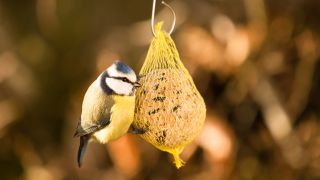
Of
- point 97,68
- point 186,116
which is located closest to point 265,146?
point 97,68

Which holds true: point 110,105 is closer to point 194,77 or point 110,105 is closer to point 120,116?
point 120,116

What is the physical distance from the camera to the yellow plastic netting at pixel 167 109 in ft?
9.85

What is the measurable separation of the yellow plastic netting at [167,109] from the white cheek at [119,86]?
0.16m

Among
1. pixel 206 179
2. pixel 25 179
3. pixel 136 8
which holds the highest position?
pixel 136 8

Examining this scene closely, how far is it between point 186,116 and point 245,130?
246 centimetres

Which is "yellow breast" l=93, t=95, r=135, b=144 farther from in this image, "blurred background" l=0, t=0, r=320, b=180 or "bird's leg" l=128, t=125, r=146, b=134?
"blurred background" l=0, t=0, r=320, b=180

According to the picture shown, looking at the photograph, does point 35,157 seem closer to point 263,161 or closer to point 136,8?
point 136,8

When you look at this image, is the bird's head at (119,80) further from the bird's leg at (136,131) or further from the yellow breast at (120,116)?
the bird's leg at (136,131)

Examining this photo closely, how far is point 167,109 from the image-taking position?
300 centimetres

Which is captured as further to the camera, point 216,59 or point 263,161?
point 263,161

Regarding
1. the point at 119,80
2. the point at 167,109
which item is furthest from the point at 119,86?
the point at 167,109

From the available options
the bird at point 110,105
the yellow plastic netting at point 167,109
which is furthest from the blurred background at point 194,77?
the bird at point 110,105

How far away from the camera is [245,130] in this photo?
5387 millimetres

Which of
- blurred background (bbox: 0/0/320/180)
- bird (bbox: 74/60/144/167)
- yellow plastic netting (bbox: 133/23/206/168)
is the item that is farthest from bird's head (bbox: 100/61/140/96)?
blurred background (bbox: 0/0/320/180)
